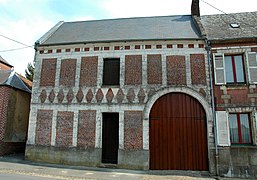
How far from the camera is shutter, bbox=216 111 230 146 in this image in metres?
→ 7.86

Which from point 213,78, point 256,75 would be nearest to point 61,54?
point 213,78

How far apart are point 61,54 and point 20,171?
5358mm

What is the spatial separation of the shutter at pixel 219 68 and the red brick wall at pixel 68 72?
6.36m

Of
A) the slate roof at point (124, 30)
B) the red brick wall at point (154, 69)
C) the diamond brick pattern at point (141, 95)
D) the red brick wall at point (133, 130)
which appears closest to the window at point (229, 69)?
the slate roof at point (124, 30)

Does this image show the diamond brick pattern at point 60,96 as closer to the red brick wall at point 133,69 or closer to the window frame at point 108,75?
the window frame at point 108,75

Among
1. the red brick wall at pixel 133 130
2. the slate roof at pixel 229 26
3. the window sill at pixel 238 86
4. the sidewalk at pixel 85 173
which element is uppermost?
the slate roof at pixel 229 26

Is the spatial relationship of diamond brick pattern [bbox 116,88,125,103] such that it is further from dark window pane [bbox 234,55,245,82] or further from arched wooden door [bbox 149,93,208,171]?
dark window pane [bbox 234,55,245,82]

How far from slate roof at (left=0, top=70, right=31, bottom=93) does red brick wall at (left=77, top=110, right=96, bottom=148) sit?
4482mm

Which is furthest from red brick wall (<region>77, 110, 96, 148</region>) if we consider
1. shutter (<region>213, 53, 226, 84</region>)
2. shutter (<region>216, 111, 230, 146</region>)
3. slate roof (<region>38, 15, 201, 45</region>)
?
shutter (<region>213, 53, 226, 84</region>)

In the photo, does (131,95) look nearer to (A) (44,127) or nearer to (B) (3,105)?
(A) (44,127)

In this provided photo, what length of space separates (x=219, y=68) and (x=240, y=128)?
261cm

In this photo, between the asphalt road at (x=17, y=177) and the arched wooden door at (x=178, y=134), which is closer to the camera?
the asphalt road at (x=17, y=177)

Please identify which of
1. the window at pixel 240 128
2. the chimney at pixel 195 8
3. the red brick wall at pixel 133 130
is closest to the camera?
the window at pixel 240 128

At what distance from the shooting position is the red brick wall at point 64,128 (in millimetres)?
8742
